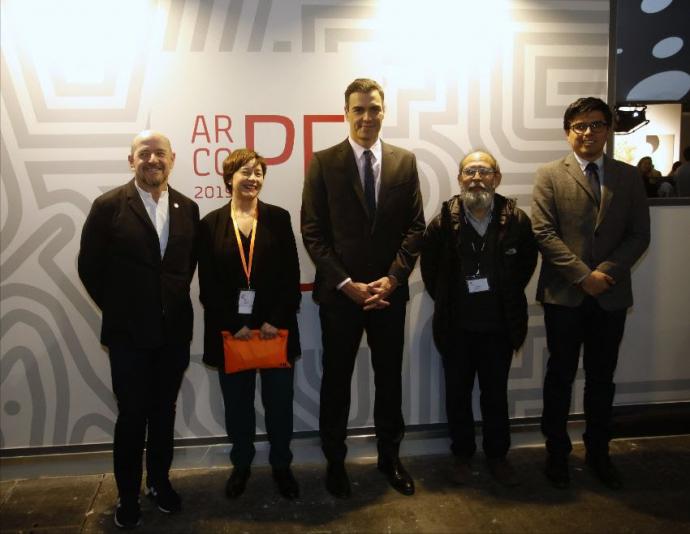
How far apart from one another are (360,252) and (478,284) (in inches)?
24.2

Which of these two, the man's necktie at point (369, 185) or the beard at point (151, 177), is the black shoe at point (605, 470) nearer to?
the man's necktie at point (369, 185)

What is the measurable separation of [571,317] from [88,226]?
91.8 inches

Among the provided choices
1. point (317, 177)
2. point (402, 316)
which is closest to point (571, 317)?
point (402, 316)

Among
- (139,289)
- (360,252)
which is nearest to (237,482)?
(139,289)

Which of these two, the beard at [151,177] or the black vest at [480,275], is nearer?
the beard at [151,177]

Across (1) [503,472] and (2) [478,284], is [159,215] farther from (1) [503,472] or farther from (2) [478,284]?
(1) [503,472]

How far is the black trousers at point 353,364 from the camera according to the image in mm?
2787

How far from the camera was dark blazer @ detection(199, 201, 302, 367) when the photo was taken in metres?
Result: 2.68

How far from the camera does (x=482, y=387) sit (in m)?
2.94

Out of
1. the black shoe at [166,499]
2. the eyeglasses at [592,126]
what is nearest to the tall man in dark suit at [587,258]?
the eyeglasses at [592,126]

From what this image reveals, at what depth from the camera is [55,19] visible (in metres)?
2.95

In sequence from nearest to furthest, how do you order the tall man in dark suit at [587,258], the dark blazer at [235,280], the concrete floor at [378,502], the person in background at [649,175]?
1. the concrete floor at [378,502]
2. the dark blazer at [235,280]
3. the tall man in dark suit at [587,258]
4. the person in background at [649,175]

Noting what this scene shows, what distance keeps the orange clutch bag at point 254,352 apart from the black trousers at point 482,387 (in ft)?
2.90

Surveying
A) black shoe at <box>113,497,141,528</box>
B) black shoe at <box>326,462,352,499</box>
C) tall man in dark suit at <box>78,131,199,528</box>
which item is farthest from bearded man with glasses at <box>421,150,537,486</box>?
black shoe at <box>113,497,141,528</box>
